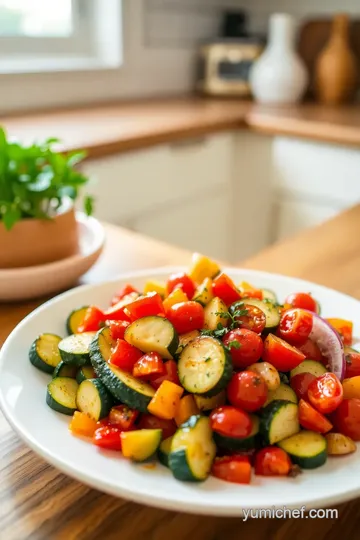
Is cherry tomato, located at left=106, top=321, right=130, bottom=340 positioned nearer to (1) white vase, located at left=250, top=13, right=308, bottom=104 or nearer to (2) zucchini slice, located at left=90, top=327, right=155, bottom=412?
(2) zucchini slice, located at left=90, top=327, right=155, bottom=412

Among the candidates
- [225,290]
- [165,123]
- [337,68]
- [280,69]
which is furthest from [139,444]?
[337,68]

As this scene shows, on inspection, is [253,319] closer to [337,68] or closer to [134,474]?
[134,474]

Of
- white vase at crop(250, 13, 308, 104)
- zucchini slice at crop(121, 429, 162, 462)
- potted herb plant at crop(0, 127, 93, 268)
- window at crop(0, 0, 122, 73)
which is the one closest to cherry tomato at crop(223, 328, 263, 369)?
zucchini slice at crop(121, 429, 162, 462)

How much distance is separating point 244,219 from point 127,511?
1.90 m

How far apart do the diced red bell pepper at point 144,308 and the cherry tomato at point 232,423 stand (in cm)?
16

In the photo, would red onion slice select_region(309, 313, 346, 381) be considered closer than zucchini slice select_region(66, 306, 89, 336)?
Yes

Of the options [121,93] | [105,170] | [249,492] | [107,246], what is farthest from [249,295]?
[121,93]

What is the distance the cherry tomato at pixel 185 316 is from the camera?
0.64m

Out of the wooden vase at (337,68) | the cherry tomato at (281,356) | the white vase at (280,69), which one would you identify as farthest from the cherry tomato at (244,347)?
the wooden vase at (337,68)

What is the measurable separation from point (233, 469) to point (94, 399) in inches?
6.0

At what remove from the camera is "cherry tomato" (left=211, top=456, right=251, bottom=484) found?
49 cm

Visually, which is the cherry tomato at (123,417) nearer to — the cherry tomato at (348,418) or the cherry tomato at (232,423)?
the cherry tomato at (232,423)

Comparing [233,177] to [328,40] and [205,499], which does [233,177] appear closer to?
[328,40]

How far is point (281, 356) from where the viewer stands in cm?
59
